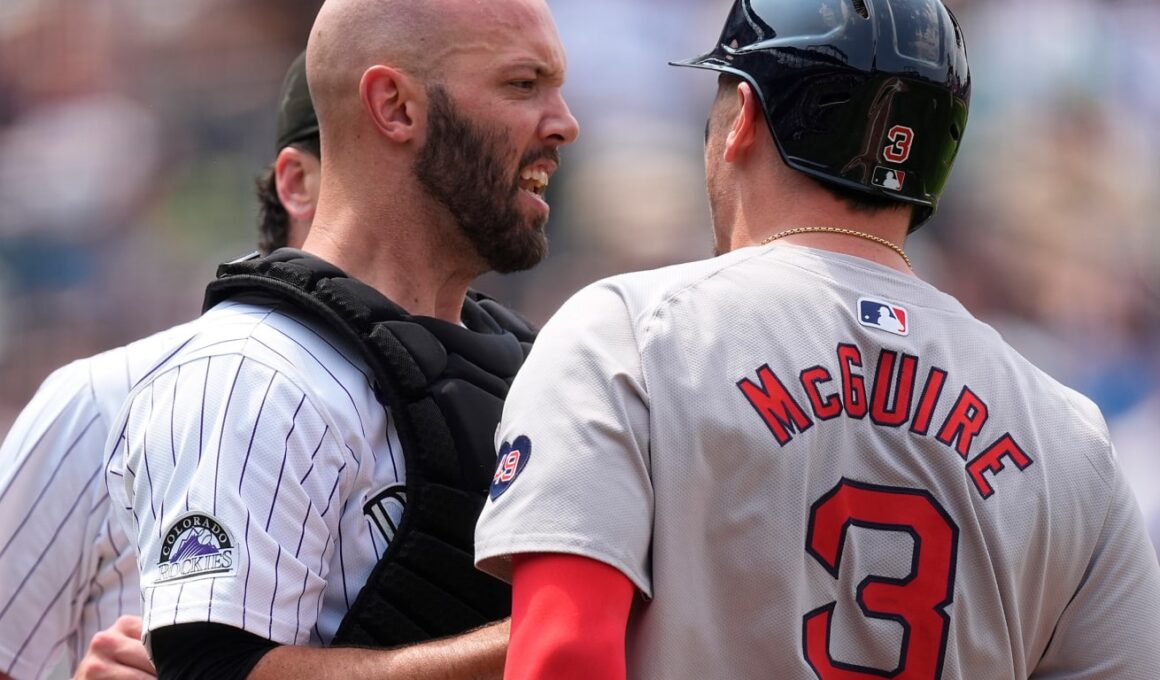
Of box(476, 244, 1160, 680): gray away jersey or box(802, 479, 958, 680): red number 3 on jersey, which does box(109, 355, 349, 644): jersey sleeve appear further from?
box(802, 479, 958, 680): red number 3 on jersey

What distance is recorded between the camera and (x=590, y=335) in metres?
1.81

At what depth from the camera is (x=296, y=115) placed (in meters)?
3.43

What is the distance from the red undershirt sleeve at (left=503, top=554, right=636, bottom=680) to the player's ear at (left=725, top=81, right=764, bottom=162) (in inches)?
26.4

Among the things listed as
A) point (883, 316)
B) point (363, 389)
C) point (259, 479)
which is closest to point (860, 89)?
point (883, 316)

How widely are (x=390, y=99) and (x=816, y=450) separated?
3.90ft

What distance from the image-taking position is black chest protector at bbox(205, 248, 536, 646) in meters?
2.20

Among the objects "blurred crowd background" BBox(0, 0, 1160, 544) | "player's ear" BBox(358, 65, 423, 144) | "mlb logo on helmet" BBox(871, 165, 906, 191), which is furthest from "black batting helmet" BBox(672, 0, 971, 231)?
"blurred crowd background" BBox(0, 0, 1160, 544)

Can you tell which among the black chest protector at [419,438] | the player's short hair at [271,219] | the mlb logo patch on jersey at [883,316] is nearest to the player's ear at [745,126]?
the mlb logo patch on jersey at [883,316]

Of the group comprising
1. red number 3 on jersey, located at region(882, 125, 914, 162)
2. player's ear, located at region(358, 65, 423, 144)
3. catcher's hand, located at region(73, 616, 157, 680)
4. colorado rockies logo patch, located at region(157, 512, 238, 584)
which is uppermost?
red number 3 on jersey, located at region(882, 125, 914, 162)

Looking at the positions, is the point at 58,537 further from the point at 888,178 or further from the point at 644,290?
the point at 888,178

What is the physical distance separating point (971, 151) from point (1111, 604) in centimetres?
413

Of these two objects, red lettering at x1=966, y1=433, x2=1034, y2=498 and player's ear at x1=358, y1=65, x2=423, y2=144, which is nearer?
red lettering at x1=966, y1=433, x2=1034, y2=498

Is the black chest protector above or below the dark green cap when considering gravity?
below

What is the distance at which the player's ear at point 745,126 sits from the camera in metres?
2.02
